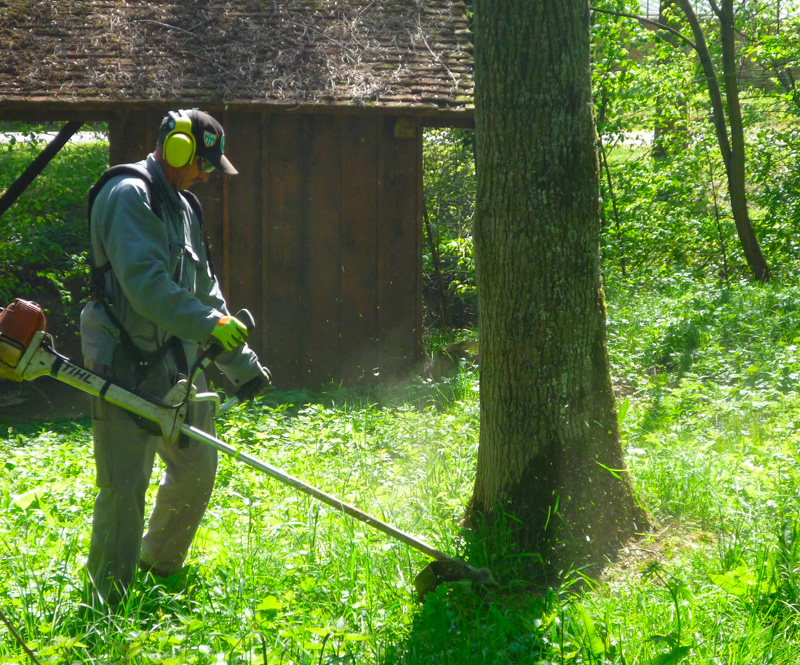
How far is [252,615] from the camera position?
10.5 feet

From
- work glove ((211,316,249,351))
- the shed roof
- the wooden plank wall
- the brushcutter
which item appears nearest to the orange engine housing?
the brushcutter

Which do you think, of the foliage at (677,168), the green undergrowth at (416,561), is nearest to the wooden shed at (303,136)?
the green undergrowth at (416,561)

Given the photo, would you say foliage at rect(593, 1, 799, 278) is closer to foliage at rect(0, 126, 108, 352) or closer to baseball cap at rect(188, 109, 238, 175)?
foliage at rect(0, 126, 108, 352)

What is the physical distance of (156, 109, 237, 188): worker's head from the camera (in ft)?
11.2

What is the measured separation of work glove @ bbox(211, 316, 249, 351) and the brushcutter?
0.28 ft

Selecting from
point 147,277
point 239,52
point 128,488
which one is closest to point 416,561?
point 128,488

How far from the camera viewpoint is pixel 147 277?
3.17 meters

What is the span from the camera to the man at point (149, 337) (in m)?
3.22

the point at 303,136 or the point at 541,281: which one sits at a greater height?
the point at 303,136

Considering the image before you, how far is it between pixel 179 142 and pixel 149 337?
865mm

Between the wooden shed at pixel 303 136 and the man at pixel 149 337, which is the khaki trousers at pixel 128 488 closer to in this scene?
the man at pixel 149 337

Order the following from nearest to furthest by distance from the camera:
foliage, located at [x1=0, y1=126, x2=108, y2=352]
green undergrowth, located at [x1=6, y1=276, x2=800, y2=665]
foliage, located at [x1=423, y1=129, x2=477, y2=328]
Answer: green undergrowth, located at [x1=6, y1=276, x2=800, y2=665] < foliage, located at [x1=0, y1=126, x2=108, y2=352] < foliage, located at [x1=423, y1=129, x2=477, y2=328]

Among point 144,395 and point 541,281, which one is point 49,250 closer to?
point 144,395

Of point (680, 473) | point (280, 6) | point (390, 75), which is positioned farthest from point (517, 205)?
point (280, 6)
